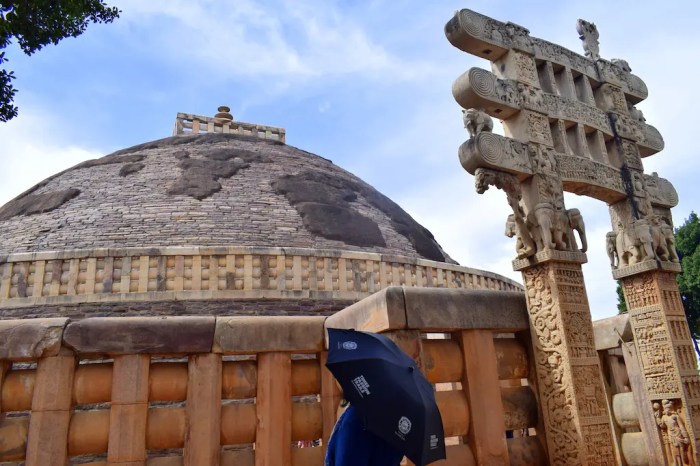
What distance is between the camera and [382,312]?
314 centimetres

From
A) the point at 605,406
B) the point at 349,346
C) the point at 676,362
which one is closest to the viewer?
the point at 349,346

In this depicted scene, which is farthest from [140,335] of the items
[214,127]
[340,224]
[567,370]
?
[214,127]

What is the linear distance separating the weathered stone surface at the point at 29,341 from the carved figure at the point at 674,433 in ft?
14.8

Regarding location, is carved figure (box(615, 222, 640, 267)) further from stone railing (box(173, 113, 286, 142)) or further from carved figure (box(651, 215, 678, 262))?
stone railing (box(173, 113, 286, 142))

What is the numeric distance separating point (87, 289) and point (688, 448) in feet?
28.6

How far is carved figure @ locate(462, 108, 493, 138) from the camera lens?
4.10 metres

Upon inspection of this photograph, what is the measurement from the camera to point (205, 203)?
13.4m

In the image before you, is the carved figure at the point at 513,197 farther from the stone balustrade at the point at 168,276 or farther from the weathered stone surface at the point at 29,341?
the stone balustrade at the point at 168,276

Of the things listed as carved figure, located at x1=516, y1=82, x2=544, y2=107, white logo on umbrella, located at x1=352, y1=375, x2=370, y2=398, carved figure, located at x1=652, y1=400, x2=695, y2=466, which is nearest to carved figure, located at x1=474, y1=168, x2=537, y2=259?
carved figure, located at x1=516, y1=82, x2=544, y2=107

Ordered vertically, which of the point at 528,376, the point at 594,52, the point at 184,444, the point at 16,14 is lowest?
the point at 184,444

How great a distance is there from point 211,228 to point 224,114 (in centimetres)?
1079

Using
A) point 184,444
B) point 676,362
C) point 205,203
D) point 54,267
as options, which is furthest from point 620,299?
point 184,444

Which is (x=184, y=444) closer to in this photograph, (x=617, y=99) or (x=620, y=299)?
(x=617, y=99)

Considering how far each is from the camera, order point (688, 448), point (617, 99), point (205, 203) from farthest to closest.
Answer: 1. point (205, 203)
2. point (617, 99)
3. point (688, 448)
